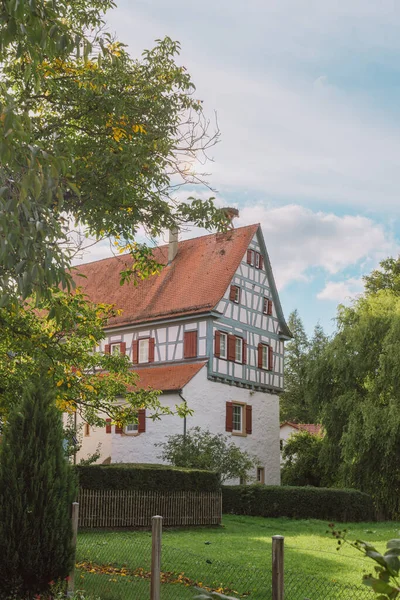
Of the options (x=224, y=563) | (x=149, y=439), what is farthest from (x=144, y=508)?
(x=149, y=439)

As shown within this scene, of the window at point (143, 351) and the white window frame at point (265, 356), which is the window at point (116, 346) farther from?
the white window frame at point (265, 356)

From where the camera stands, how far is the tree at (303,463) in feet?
121

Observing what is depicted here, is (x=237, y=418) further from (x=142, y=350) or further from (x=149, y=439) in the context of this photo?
(x=142, y=350)

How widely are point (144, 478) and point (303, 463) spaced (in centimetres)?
1694

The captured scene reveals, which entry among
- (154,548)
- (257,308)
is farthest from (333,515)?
(154,548)

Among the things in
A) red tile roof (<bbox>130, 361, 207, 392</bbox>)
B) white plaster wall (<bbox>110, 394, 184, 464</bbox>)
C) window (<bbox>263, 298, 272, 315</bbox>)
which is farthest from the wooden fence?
window (<bbox>263, 298, 272, 315</bbox>)

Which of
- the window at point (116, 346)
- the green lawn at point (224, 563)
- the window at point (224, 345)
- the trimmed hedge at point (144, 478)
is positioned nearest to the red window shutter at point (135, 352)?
the window at point (116, 346)

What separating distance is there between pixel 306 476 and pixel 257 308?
8611mm

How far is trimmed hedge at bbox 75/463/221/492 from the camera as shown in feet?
67.6

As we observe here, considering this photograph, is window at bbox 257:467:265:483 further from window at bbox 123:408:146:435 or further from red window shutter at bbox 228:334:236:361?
window at bbox 123:408:146:435

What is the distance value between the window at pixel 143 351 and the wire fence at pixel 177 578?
76.4 ft

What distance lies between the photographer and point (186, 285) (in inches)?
1465

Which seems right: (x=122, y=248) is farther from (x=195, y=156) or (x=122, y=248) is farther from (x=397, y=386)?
(x=397, y=386)

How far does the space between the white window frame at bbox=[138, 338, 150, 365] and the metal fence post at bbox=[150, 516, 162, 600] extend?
28.6m
